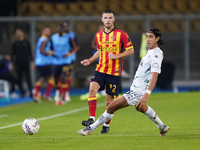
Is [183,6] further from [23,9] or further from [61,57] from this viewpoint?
[61,57]

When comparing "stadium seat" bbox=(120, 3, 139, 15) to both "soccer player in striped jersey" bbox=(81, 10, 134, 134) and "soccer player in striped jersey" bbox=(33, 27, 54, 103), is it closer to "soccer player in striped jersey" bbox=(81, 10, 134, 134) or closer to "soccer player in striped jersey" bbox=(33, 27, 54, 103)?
"soccer player in striped jersey" bbox=(33, 27, 54, 103)

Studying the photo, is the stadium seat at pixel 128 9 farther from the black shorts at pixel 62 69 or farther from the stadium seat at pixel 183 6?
the black shorts at pixel 62 69

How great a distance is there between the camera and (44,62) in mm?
13555

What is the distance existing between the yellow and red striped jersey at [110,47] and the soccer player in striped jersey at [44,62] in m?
5.97

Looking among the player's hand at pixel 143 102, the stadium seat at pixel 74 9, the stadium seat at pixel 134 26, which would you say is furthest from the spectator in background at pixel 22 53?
the player's hand at pixel 143 102

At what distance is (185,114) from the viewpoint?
935 centimetres

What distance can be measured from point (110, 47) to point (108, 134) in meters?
1.55

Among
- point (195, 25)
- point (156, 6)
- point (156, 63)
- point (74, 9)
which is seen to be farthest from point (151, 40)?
point (156, 6)

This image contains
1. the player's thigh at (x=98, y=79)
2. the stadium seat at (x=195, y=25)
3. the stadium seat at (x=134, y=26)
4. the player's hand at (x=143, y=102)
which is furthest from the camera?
the stadium seat at (x=195, y=25)

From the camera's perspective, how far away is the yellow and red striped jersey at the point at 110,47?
23.5 feet

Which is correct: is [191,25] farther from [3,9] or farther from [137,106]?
[137,106]

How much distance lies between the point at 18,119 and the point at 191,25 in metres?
13.3

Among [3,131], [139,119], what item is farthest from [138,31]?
[3,131]

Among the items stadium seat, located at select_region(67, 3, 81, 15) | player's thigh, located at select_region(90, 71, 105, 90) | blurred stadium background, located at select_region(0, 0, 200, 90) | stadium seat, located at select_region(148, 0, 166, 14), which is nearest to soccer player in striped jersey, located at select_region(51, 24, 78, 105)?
blurred stadium background, located at select_region(0, 0, 200, 90)
